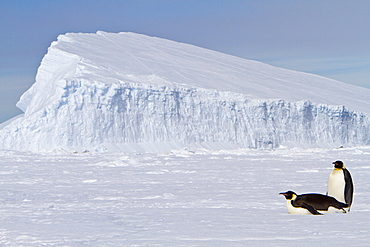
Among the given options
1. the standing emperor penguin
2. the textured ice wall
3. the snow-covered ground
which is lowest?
the snow-covered ground

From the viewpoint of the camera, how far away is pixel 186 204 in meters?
6.27

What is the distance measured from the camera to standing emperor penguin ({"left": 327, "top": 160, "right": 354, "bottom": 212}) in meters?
5.33

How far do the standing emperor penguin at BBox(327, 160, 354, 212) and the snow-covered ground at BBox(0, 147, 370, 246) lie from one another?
216 mm

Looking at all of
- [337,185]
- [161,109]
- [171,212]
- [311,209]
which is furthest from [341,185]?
[161,109]

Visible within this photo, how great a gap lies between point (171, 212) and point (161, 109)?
833 inches

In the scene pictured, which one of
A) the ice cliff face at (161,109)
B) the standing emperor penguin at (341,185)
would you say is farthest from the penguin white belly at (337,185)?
the ice cliff face at (161,109)

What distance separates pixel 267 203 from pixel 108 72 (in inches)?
891

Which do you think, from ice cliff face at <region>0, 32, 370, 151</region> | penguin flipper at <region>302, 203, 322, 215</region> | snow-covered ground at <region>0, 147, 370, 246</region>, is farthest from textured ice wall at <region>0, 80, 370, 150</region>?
penguin flipper at <region>302, 203, 322, 215</region>

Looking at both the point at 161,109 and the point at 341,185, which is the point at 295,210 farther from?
the point at 161,109

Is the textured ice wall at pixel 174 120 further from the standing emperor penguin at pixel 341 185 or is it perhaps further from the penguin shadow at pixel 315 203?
the penguin shadow at pixel 315 203

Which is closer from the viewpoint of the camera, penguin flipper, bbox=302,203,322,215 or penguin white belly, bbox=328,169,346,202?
penguin flipper, bbox=302,203,322,215

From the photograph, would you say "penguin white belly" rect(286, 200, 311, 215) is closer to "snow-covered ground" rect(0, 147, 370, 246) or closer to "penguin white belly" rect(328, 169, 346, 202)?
"snow-covered ground" rect(0, 147, 370, 246)

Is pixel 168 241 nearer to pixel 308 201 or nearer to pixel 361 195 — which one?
pixel 308 201

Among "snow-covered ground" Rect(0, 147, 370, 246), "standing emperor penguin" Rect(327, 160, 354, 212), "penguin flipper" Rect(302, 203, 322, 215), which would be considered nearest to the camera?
"snow-covered ground" Rect(0, 147, 370, 246)
